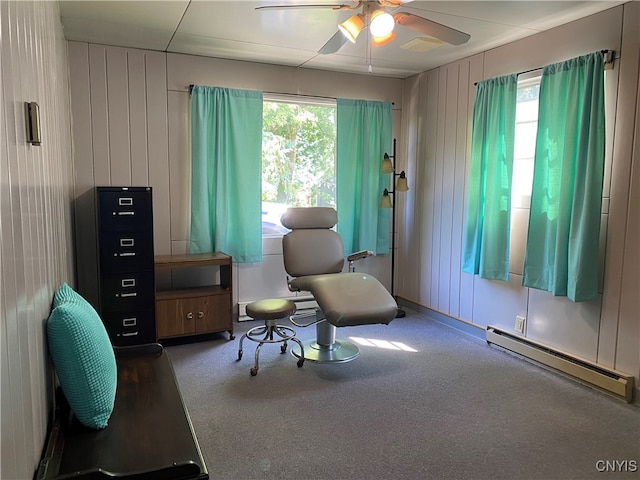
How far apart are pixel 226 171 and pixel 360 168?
1376 mm

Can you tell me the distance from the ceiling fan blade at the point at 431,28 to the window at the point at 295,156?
7.10 ft

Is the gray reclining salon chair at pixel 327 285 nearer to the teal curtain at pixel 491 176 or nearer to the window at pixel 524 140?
the teal curtain at pixel 491 176

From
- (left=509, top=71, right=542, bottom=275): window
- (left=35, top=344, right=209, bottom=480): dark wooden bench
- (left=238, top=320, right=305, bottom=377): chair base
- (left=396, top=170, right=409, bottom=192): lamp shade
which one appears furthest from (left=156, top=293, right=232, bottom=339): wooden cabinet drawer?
(left=509, top=71, right=542, bottom=275): window

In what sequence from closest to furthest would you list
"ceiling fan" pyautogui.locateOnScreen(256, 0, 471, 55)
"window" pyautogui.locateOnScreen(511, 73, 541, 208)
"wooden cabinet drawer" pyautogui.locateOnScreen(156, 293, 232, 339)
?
"ceiling fan" pyautogui.locateOnScreen(256, 0, 471, 55) < "window" pyautogui.locateOnScreen(511, 73, 541, 208) < "wooden cabinet drawer" pyautogui.locateOnScreen(156, 293, 232, 339)

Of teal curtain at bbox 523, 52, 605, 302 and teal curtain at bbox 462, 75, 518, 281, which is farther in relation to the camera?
teal curtain at bbox 462, 75, 518, 281

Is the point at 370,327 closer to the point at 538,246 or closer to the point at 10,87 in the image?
the point at 538,246

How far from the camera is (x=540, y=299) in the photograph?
3.45 metres

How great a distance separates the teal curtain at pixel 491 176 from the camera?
11.8 feet

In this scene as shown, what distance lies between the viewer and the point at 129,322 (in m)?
3.47

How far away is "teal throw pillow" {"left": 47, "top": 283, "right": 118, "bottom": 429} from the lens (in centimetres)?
153

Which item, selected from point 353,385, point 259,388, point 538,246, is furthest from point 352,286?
point 538,246

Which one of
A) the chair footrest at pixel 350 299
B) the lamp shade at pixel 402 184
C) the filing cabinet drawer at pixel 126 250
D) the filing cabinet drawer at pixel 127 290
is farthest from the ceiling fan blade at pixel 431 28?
the filing cabinet drawer at pixel 127 290

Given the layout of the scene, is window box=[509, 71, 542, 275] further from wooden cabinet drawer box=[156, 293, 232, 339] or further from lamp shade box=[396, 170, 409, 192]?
wooden cabinet drawer box=[156, 293, 232, 339]

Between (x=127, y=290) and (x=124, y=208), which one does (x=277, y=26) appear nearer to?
(x=124, y=208)
